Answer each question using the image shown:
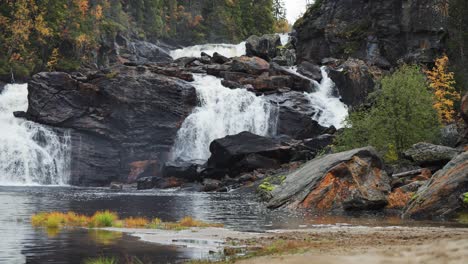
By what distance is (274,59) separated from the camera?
316 ft

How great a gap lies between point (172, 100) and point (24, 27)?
37048 millimetres

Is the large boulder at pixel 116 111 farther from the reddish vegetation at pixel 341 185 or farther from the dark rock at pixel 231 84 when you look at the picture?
the reddish vegetation at pixel 341 185

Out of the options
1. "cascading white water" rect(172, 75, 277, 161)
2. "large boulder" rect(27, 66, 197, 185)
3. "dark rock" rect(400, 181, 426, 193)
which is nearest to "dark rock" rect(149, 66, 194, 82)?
"large boulder" rect(27, 66, 197, 185)

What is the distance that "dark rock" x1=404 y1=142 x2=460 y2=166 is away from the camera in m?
39.9

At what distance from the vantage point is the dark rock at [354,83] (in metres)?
77.8

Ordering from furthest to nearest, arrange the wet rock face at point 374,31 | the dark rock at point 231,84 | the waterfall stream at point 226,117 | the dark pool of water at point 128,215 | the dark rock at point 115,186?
the wet rock face at point 374,31 → the dark rock at point 231,84 → the waterfall stream at point 226,117 → the dark rock at point 115,186 → the dark pool of water at point 128,215

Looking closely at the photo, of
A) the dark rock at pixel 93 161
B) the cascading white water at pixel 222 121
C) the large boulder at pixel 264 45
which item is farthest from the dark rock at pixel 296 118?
the large boulder at pixel 264 45

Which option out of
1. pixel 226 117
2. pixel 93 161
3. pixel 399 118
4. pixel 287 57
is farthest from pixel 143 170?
pixel 287 57

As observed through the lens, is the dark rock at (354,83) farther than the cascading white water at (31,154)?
Yes

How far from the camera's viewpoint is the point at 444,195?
98.9ft

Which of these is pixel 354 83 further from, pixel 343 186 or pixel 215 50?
pixel 343 186

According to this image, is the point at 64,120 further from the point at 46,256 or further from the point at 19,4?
the point at 46,256

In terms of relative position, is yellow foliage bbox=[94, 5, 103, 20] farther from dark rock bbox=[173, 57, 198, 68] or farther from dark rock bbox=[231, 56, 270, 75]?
dark rock bbox=[231, 56, 270, 75]

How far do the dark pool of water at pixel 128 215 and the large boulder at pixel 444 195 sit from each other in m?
1.53
